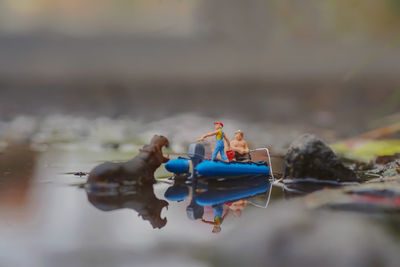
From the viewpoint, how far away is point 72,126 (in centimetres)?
373

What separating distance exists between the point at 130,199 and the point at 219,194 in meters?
0.31

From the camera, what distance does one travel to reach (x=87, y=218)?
1293 mm

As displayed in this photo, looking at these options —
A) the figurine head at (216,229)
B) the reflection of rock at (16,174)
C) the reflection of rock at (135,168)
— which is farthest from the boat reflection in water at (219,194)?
the reflection of rock at (16,174)

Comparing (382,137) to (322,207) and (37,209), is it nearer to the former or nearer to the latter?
(322,207)

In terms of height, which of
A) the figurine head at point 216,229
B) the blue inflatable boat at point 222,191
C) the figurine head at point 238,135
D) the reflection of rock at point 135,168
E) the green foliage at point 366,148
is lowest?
the figurine head at point 216,229

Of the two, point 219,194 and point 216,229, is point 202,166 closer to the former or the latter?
point 219,194

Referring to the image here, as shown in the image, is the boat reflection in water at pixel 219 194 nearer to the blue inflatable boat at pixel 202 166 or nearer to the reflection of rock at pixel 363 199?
the blue inflatable boat at pixel 202 166

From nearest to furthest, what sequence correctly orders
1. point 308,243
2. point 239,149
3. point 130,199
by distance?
point 308,243
point 130,199
point 239,149

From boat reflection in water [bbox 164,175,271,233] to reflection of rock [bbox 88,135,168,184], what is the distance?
0.10 m

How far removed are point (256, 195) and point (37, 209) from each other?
0.70 metres

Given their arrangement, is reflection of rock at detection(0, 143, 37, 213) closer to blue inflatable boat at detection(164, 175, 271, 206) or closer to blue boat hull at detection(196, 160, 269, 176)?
blue inflatable boat at detection(164, 175, 271, 206)

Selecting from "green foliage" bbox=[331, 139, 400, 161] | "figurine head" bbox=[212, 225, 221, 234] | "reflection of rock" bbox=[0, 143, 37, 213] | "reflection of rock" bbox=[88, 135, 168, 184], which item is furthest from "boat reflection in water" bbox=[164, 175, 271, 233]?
"green foliage" bbox=[331, 139, 400, 161]

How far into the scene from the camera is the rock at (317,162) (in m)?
1.77

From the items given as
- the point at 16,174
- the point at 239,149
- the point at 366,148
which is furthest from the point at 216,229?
the point at 366,148
